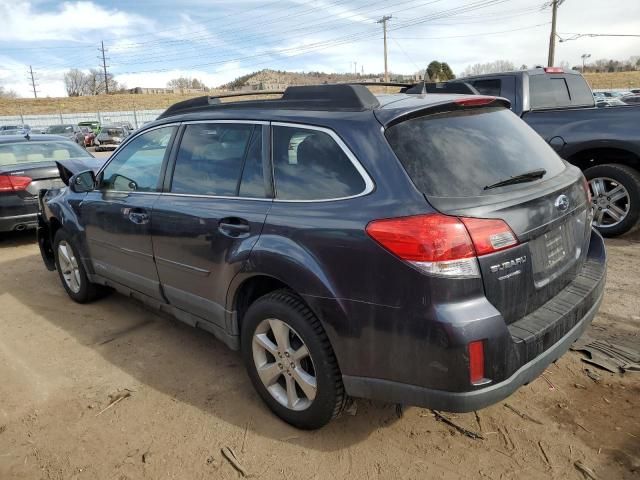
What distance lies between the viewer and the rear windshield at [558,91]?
22.5 feet

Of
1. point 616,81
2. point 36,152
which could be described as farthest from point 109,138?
point 616,81

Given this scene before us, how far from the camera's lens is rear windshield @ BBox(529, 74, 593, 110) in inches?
270

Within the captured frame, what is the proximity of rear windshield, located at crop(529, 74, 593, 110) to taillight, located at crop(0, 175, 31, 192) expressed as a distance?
693 cm

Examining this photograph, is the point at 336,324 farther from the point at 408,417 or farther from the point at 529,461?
the point at 529,461

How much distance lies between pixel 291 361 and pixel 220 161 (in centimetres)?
129

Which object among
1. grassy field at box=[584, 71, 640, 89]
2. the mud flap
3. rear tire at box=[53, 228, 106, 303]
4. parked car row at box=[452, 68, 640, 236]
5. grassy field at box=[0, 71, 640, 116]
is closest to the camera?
rear tire at box=[53, 228, 106, 303]

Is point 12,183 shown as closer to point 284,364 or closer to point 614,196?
point 284,364

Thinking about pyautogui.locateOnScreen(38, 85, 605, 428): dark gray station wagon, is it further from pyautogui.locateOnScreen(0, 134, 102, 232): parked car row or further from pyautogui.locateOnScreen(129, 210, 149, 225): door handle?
pyautogui.locateOnScreen(0, 134, 102, 232): parked car row

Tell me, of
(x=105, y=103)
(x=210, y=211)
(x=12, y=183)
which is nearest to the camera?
(x=210, y=211)

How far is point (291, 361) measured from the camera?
265 cm

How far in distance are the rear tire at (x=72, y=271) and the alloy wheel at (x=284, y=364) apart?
2.50 m

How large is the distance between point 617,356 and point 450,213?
6.67 feet

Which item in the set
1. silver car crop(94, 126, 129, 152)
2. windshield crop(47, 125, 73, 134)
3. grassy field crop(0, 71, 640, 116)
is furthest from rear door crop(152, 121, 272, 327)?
grassy field crop(0, 71, 640, 116)

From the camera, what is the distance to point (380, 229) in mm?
2182
